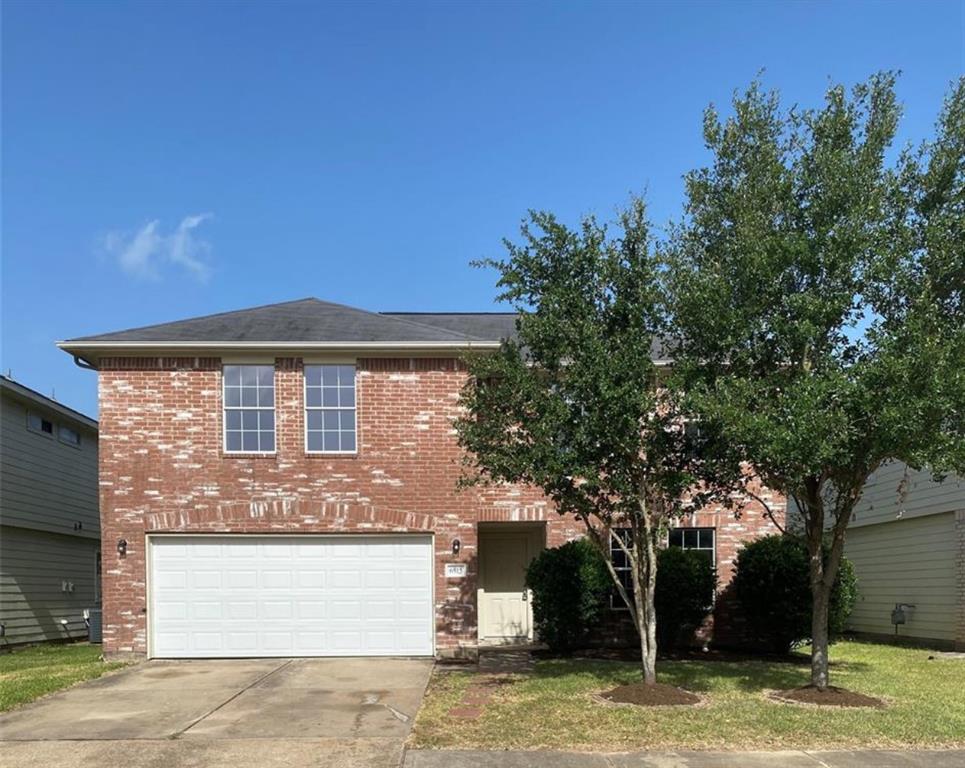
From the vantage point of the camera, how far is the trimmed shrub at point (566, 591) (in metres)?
13.1

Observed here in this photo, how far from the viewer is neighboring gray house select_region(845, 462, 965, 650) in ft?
48.2

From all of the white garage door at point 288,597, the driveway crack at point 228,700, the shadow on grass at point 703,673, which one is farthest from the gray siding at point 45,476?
the shadow on grass at point 703,673

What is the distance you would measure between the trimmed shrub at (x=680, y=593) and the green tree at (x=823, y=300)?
12.7 feet

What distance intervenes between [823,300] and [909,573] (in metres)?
10.4

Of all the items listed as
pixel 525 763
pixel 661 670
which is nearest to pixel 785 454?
pixel 525 763

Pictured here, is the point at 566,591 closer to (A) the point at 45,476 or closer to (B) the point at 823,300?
(B) the point at 823,300

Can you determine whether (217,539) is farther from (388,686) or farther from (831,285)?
(831,285)

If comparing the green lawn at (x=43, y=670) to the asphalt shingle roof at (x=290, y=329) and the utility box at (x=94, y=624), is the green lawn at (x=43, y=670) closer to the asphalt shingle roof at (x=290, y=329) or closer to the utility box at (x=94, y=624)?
the utility box at (x=94, y=624)

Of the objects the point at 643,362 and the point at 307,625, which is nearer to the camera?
the point at 643,362

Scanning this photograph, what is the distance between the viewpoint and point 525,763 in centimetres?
682

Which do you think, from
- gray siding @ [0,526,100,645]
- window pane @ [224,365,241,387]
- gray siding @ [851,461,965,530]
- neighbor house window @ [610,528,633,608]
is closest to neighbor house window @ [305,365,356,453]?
window pane @ [224,365,241,387]

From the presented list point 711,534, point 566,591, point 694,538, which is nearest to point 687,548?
point 694,538

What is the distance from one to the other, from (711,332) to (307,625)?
8271 millimetres

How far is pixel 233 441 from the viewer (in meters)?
13.6
